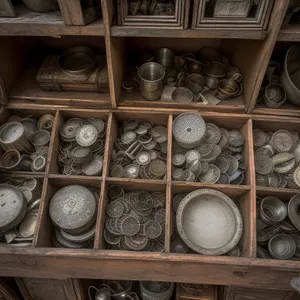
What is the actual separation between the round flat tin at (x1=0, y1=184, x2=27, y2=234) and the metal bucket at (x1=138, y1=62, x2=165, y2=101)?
110cm

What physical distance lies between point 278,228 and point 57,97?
1.83m

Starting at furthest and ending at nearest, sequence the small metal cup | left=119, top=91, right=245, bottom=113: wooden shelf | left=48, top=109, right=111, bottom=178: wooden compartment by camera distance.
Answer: the small metal cup, left=119, top=91, right=245, bottom=113: wooden shelf, left=48, top=109, right=111, bottom=178: wooden compartment

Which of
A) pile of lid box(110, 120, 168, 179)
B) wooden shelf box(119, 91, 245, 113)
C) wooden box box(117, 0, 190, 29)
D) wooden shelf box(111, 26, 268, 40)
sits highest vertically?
wooden box box(117, 0, 190, 29)

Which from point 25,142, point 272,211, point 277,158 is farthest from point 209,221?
point 25,142

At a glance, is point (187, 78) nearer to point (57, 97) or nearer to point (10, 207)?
point (57, 97)

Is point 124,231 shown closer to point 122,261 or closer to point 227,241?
point 122,261

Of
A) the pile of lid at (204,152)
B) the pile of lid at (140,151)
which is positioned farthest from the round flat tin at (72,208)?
the pile of lid at (204,152)

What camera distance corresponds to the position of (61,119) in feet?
7.05

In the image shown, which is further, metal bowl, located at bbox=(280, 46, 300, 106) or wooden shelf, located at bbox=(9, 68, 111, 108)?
wooden shelf, located at bbox=(9, 68, 111, 108)

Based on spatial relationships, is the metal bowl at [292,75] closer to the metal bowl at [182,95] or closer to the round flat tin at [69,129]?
the metal bowl at [182,95]

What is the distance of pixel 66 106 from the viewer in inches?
83.9

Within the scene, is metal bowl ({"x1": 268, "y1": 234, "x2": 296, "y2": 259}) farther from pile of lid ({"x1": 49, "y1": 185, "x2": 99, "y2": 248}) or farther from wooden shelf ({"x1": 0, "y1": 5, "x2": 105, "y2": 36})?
wooden shelf ({"x1": 0, "y1": 5, "x2": 105, "y2": 36})

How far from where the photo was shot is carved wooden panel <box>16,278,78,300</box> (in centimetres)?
199

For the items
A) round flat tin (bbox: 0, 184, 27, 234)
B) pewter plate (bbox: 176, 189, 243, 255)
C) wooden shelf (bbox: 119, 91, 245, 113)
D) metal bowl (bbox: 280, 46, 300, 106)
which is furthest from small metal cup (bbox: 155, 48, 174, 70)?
round flat tin (bbox: 0, 184, 27, 234)
